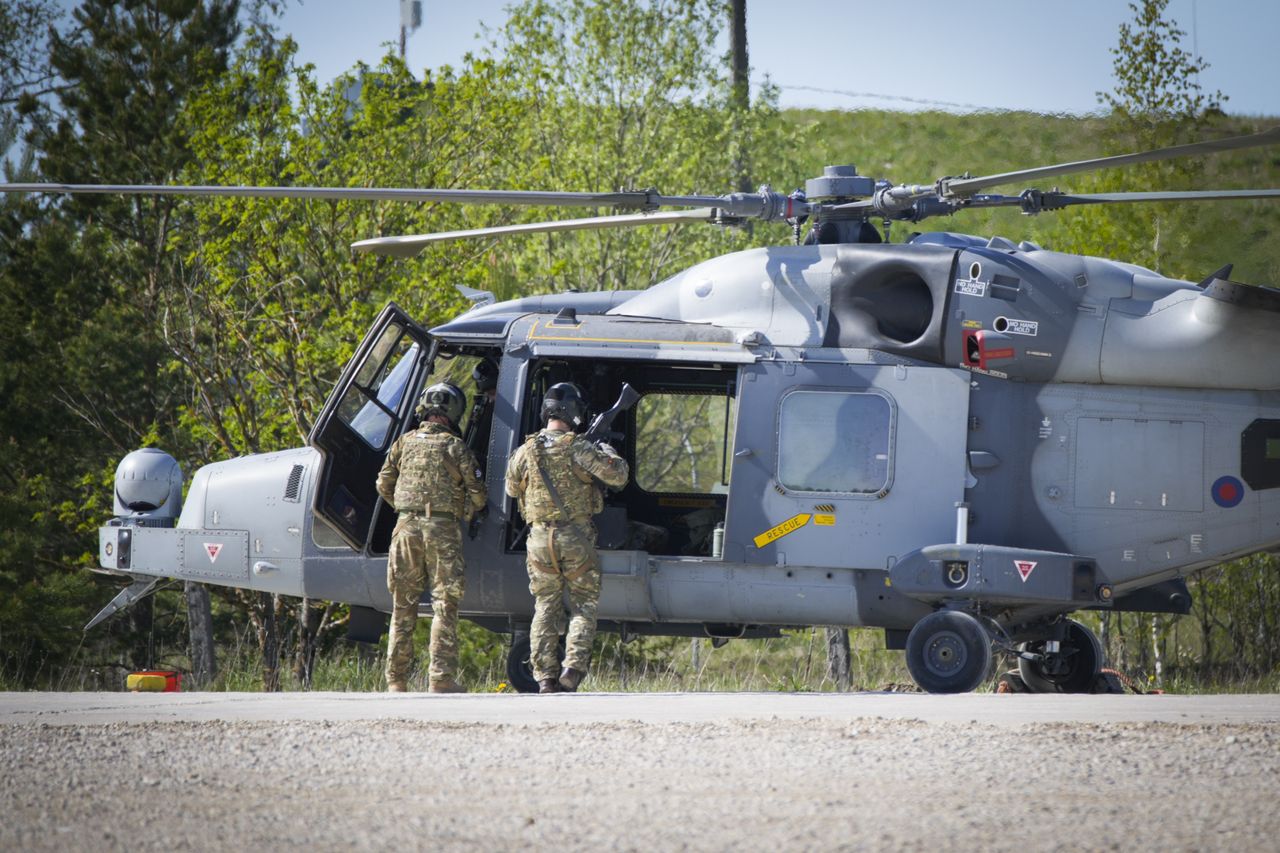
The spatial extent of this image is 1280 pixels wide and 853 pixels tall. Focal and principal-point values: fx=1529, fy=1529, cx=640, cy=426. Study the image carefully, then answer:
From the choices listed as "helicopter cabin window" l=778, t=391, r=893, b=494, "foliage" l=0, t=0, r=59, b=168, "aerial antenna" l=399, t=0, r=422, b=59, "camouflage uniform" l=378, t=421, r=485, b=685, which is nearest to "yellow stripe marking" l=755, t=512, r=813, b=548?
"helicopter cabin window" l=778, t=391, r=893, b=494

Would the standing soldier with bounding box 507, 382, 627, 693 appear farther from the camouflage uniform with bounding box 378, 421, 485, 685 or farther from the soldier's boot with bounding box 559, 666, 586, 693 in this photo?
the camouflage uniform with bounding box 378, 421, 485, 685

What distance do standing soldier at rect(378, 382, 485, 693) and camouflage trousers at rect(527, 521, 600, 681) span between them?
50 centimetres

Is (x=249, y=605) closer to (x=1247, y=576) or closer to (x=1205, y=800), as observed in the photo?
(x=1247, y=576)

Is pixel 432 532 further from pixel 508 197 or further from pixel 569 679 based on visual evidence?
pixel 508 197

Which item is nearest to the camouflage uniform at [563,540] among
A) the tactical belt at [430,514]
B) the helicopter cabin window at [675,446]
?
the tactical belt at [430,514]

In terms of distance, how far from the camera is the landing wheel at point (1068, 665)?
1042 centimetres

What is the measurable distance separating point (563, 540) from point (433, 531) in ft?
2.67

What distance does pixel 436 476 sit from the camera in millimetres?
9305

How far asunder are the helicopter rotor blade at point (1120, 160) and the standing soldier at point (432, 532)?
3.38 meters

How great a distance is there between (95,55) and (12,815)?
570 inches

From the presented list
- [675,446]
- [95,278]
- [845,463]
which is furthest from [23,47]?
[845,463]

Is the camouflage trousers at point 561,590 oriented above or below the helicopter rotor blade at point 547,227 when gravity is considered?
below

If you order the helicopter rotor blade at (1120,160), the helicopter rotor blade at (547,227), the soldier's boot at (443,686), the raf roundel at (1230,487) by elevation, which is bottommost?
the soldier's boot at (443,686)

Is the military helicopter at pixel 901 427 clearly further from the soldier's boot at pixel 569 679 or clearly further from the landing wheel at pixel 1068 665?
the soldier's boot at pixel 569 679
